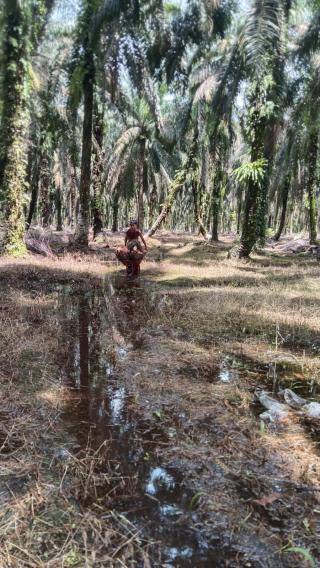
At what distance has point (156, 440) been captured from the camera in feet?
12.6

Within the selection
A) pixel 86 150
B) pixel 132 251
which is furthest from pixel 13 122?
pixel 132 251

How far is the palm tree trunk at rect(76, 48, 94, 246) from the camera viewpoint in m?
16.9

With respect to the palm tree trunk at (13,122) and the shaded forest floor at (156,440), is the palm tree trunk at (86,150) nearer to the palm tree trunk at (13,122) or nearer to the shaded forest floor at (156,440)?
the palm tree trunk at (13,122)

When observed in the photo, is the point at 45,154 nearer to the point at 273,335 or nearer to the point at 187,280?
the point at 187,280

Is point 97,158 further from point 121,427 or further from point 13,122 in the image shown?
point 121,427

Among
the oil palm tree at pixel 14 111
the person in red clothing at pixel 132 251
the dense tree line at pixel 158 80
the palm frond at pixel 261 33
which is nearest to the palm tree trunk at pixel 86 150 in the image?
the dense tree line at pixel 158 80

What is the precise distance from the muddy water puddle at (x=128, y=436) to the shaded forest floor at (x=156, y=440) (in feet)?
0.04

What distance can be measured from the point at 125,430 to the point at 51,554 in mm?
1498

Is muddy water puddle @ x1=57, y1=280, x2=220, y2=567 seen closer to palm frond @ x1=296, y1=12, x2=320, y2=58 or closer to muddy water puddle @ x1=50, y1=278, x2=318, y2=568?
muddy water puddle @ x1=50, y1=278, x2=318, y2=568

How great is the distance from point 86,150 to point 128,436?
14.6m

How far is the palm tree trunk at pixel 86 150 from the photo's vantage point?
16922 millimetres

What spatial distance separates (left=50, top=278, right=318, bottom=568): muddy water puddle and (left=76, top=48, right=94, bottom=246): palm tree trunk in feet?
33.3

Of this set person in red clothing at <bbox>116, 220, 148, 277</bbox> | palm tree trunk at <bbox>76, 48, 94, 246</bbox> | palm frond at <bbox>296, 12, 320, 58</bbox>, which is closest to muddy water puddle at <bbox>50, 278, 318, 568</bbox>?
person in red clothing at <bbox>116, 220, 148, 277</bbox>

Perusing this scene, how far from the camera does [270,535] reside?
108 inches
